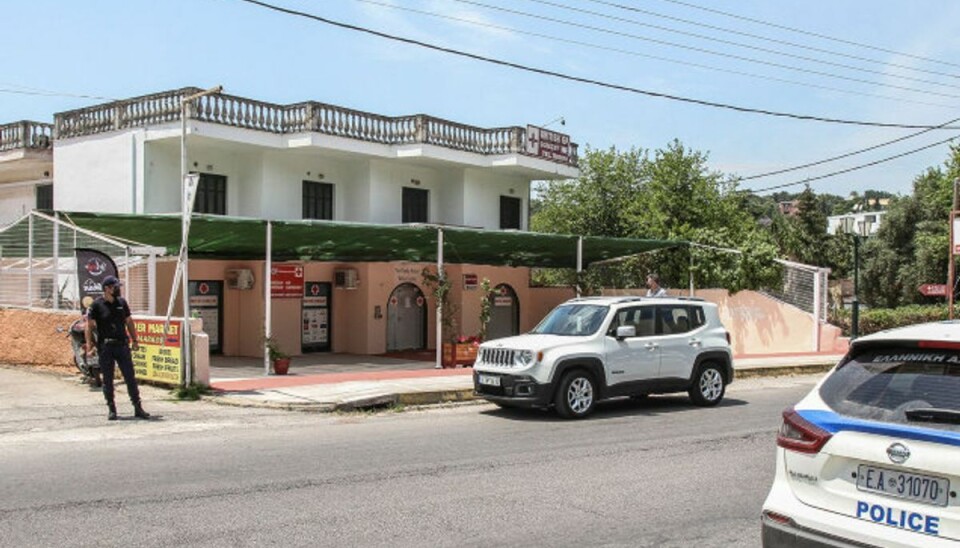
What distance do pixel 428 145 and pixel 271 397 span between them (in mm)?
13536

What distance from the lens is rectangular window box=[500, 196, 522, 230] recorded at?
29.7 meters

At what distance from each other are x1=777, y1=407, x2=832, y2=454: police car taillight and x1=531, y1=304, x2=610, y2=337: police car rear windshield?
7.75m

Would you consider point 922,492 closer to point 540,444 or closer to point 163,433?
point 540,444

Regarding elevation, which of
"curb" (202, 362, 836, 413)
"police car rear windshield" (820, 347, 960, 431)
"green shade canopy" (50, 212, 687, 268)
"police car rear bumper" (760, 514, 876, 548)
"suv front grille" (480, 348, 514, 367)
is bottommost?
Result: "curb" (202, 362, 836, 413)

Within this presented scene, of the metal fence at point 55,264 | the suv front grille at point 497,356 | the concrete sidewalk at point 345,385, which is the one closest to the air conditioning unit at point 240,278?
the concrete sidewalk at point 345,385

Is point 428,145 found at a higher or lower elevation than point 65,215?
higher

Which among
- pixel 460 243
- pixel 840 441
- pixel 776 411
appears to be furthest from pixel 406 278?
pixel 840 441

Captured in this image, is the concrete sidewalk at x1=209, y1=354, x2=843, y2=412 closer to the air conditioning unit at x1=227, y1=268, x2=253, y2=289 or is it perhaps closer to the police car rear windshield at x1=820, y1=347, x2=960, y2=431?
the air conditioning unit at x1=227, y1=268, x2=253, y2=289

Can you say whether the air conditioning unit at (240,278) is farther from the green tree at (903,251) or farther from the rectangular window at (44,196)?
the green tree at (903,251)

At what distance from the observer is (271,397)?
45.2ft

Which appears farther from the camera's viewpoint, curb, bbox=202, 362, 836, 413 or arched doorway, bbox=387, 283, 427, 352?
arched doorway, bbox=387, 283, 427, 352

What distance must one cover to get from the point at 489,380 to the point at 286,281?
12.3m

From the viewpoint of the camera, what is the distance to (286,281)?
23359 mm

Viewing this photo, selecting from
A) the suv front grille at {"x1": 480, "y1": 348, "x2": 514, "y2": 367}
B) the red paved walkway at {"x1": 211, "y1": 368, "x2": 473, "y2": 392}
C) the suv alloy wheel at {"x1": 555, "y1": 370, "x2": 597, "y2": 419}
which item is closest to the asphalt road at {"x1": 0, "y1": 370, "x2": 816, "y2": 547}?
the suv alloy wheel at {"x1": 555, "y1": 370, "x2": 597, "y2": 419}
